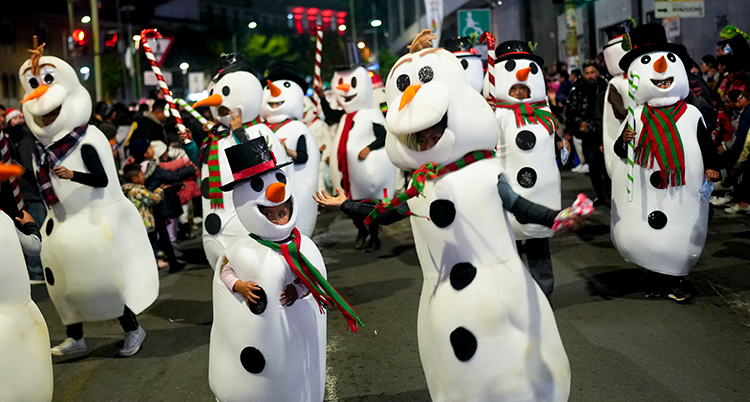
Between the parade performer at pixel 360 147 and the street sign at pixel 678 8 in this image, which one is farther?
the street sign at pixel 678 8

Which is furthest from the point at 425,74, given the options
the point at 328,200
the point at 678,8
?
the point at 678,8

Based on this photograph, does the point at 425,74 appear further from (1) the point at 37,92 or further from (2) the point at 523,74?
(1) the point at 37,92

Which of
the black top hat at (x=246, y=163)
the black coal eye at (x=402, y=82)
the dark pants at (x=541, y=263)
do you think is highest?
the black coal eye at (x=402, y=82)

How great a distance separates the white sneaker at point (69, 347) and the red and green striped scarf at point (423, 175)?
3.34 m

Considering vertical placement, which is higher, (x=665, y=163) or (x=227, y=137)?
(x=227, y=137)

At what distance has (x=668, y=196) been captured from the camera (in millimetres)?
5414

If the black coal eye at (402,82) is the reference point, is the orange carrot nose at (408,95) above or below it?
below

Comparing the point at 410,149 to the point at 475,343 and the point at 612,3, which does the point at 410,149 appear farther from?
the point at 612,3

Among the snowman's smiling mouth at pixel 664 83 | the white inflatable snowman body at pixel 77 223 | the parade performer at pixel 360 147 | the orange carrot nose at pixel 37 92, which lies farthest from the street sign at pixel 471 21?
the orange carrot nose at pixel 37 92

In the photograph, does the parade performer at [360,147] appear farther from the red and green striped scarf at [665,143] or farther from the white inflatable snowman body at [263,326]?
the white inflatable snowman body at [263,326]

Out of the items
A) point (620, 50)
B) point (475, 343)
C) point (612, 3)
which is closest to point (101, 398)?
point (475, 343)

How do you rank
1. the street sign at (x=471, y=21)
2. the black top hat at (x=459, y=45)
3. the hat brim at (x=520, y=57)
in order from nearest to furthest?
the hat brim at (x=520, y=57), the black top hat at (x=459, y=45), the street sign at (x=471, y=21)

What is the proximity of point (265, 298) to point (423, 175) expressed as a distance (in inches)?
35.6

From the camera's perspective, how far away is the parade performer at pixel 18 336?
3.50 m
